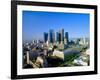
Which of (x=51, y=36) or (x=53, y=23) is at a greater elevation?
(x=53, y=23)

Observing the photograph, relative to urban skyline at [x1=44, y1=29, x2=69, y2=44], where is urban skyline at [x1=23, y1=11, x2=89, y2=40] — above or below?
above

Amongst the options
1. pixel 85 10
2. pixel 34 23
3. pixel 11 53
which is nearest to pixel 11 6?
pixel 34 23

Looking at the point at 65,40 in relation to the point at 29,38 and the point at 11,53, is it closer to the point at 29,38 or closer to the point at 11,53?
the point at 29,38

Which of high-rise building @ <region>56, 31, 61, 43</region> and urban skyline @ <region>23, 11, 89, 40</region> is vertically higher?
urban skyline @ <region>23, 11, 89, 40</region>

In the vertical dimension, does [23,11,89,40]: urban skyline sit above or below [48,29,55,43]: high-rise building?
above

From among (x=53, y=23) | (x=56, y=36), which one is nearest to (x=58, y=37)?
(x=56, y=36)

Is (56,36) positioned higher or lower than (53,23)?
lower

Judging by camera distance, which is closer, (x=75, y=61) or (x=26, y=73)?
(x=26, y=73)

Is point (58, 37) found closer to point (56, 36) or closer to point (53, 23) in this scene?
point (56, 36)
